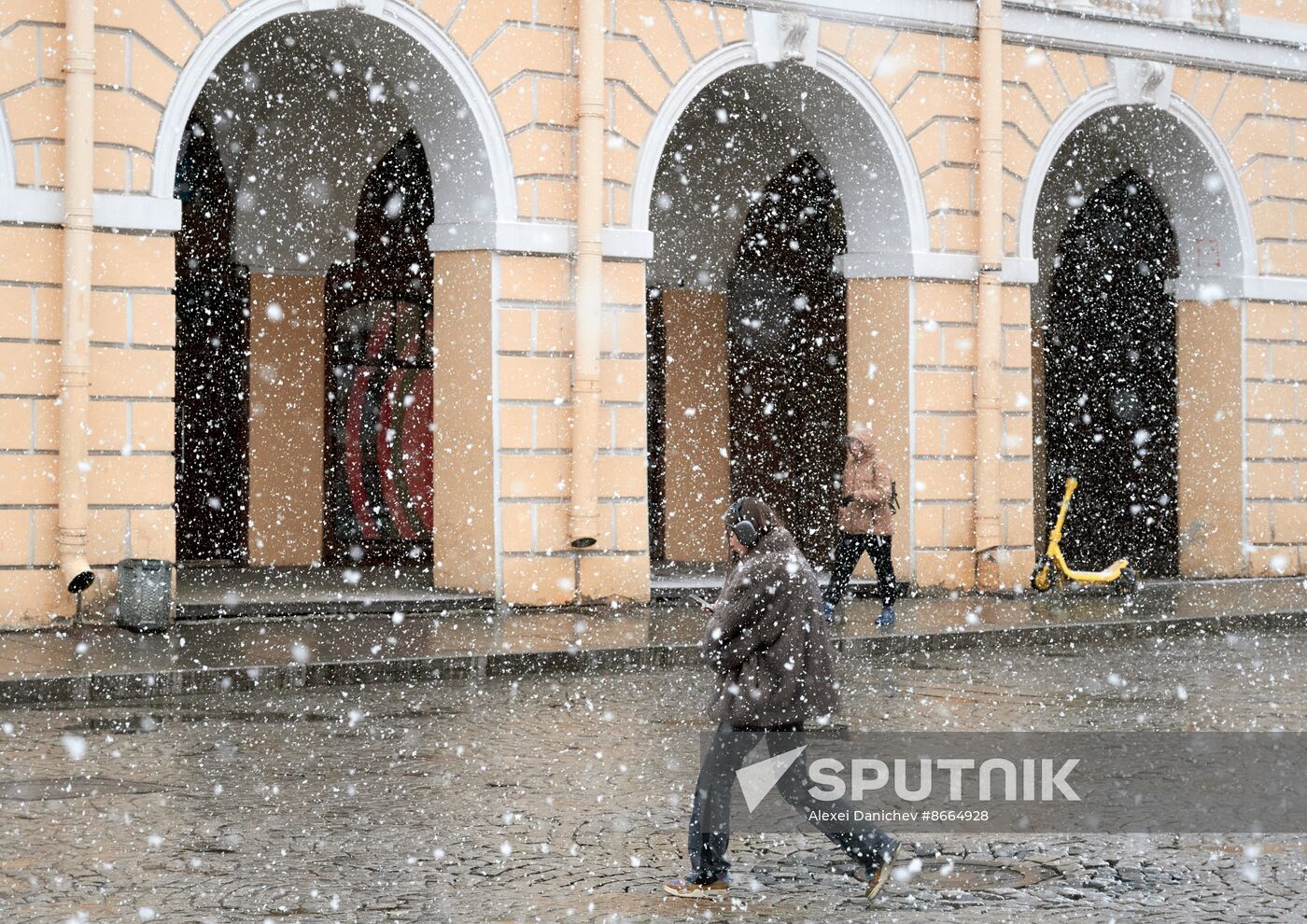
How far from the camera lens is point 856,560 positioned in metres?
15.4

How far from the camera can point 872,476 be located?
15352mm

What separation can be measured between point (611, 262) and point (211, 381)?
15.7 feet

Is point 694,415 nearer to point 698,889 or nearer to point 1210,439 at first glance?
point 1210,439

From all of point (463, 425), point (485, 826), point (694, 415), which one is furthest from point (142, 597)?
point (694, 415)

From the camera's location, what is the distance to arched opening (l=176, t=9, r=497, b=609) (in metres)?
18.6

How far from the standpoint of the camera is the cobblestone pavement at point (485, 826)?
6.18m

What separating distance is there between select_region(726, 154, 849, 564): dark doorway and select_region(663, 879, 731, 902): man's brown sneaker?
14.4 m

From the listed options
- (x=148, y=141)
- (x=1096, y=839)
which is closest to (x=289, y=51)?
(x=148, y=141)

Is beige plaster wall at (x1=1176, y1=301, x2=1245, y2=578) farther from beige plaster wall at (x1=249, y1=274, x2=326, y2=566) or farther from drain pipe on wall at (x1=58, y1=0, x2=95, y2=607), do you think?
drain pipe on wall at (x1=58, y1=0, x2=95, y2=607)

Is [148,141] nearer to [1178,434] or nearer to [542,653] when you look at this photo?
[542,653]

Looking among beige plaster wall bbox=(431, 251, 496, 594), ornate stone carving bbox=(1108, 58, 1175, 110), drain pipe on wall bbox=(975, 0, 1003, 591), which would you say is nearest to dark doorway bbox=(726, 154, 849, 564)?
drain pipe on wall bbox=(975, 0, 1003, 591)

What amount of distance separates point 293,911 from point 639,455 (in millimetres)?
10638

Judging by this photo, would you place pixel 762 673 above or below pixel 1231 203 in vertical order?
below

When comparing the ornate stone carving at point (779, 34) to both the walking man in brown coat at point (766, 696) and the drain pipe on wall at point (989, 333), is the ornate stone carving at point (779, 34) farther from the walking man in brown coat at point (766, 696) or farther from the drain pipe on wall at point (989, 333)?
the walking man in brown coat at point (766, 696)
